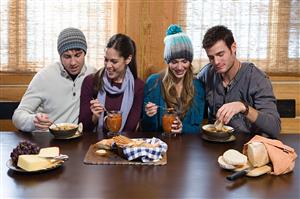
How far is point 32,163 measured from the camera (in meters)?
1.64

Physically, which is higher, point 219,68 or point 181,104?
point 219,68

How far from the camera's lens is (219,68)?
257 centimetres

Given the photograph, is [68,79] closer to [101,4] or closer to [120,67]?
[120,67]

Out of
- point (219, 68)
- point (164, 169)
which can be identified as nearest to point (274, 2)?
point (219, 68)

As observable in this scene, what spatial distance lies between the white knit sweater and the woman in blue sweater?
46 cm

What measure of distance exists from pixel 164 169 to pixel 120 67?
108cm

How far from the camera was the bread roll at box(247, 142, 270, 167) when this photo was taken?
174 centimetres

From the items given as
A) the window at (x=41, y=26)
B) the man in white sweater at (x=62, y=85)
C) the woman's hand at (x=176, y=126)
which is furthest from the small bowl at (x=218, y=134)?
the window at (x=41, y=26)

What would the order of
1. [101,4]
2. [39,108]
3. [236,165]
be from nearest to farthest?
[236,165] → [39,108] → [101,4]

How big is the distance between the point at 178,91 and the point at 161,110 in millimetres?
169

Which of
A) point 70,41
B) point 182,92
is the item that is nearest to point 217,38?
point 182,92

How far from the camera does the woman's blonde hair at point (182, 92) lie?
2.63 meters

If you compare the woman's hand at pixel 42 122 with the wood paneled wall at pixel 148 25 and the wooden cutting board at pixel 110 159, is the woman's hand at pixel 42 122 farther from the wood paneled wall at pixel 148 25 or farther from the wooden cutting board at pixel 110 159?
the wood paneled wall at pixel 148 25

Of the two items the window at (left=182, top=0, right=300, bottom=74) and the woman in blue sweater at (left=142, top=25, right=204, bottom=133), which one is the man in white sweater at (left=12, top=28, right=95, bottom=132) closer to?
the woman in blue sweater at (left=142, top=25, right=204, bottom=133)
